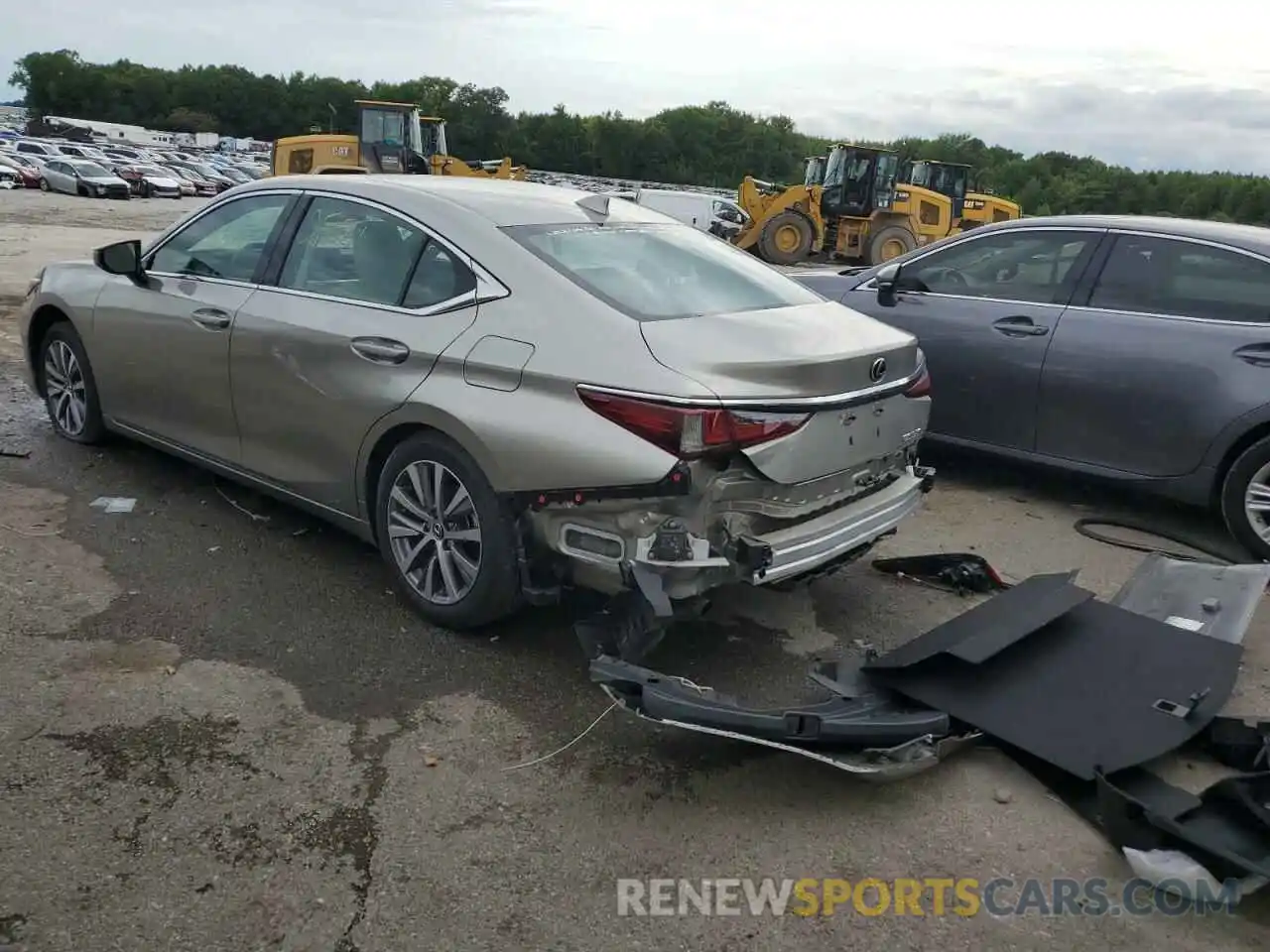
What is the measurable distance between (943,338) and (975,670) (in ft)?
10.3

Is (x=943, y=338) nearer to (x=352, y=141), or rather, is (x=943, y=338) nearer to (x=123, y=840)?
(x=123, y=840)

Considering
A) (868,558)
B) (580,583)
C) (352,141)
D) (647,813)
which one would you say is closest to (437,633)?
(580,583)

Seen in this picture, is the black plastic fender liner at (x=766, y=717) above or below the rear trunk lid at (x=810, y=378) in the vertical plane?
below

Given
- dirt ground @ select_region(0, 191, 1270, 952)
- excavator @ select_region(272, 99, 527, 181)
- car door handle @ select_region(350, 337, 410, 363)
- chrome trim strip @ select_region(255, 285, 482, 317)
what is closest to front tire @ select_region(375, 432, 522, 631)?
dirt ground @ select_region(0, 191, 1270, 952)

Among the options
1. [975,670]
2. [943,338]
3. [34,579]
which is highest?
[943,338]

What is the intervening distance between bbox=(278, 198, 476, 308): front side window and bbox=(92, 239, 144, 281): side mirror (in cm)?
116

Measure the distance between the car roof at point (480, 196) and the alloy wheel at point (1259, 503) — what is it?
123 inches

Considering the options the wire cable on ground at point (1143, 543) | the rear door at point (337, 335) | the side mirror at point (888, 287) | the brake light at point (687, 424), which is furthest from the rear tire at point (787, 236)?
the brake light at point (687, 424)

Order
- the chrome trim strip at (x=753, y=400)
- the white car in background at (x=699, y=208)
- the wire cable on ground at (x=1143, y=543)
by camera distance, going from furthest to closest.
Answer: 1. the white car in background at (x=699, y=208)
2. the wire cable on ground at (x=1143, y=543)
3. the chrome trim strip at (x=753, y=400)

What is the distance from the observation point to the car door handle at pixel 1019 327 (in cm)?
602

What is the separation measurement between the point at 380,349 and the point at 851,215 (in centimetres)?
2397

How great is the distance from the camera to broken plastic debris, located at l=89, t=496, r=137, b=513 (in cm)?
530

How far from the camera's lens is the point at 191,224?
538 cm

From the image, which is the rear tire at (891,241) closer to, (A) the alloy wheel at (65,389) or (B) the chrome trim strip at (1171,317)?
(B) the chrome trim strip at (1171,317)
